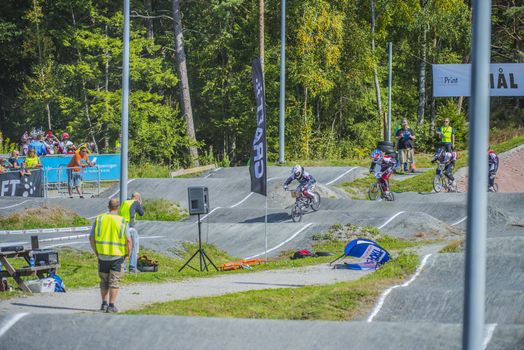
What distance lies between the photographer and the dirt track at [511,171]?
135 ft

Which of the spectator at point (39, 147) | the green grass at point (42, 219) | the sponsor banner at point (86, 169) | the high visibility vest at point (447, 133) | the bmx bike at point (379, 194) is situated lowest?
the green grass at point (42, 219)

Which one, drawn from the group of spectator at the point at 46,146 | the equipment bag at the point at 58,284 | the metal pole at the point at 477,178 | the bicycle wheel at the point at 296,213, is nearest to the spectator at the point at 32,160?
the group of spectator at the point at 46,146

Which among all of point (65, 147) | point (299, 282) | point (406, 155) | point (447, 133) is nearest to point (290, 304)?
point (299, 282)

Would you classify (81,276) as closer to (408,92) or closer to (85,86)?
(85,86)

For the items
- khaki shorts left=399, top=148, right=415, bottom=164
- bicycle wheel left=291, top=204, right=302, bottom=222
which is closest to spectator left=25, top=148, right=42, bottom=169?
bicycle wheel left=291, top=204, right=302, bottom=222

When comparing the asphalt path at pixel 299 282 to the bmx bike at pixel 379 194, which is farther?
the bmx bike at pixel 379 194

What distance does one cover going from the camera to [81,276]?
65.4 feet

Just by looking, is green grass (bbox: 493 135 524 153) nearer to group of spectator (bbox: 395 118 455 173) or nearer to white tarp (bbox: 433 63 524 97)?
white tarp (bbox: 433 63 524 97)

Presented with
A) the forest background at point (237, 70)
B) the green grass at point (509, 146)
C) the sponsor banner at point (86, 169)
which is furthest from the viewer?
the forest background at point (237, 70)

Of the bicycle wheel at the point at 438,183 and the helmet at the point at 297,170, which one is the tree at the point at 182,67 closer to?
the bicycle wheel at the point at 438,183

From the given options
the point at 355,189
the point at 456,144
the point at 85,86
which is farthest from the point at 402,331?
the point at 85,86

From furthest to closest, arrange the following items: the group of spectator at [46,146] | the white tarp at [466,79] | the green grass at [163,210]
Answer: the white tarp at [466,79], the group of spectator at [46,146], the green grass at [163,210]

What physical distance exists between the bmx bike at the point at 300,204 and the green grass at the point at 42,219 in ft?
21.3

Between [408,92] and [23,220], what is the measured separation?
35.9 metres
